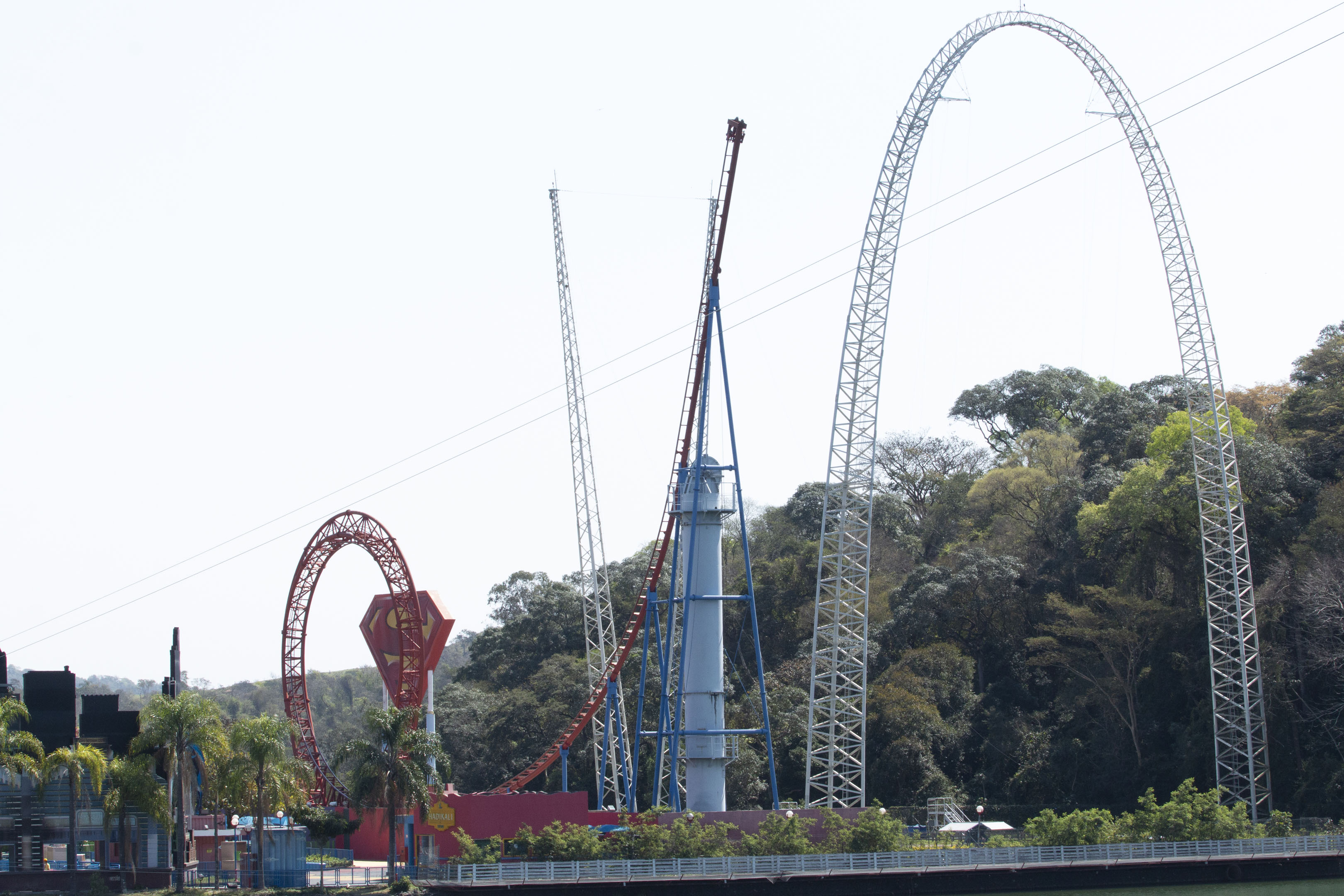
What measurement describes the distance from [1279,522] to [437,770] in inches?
1361

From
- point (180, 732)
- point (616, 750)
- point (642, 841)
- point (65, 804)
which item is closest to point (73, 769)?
point (180, 732)

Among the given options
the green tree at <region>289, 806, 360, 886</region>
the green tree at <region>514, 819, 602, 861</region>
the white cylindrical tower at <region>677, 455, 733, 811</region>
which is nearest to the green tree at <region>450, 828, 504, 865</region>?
the green tree at <region>514, 819, 602, 861</region>

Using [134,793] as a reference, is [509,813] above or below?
below

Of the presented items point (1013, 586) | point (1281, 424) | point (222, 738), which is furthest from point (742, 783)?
point (1281, 424)

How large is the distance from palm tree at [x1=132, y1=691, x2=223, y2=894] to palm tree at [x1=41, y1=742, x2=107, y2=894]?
177 cm

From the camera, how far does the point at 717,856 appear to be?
133 feet

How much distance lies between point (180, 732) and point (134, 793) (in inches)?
105

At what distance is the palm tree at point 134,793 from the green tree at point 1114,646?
36.1 meters

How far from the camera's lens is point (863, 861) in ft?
135

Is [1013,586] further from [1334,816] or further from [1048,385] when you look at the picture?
[1048,385]

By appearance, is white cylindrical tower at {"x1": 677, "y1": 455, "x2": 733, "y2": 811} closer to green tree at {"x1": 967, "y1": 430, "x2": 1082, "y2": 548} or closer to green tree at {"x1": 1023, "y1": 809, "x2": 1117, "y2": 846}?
green tree at {"x1": 1023, "y1": 809, "x2": 1117, "y2": 846}

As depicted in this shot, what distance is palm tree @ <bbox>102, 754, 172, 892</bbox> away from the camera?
44.9 m

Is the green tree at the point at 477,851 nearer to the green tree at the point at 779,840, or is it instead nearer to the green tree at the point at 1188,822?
the green tree at the point at 779,840

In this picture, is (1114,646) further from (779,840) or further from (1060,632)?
(779,840)
